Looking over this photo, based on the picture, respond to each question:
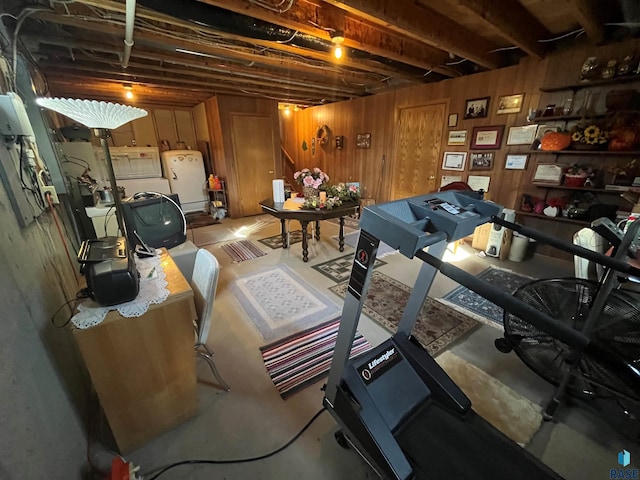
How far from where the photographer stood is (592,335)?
55.6 inches

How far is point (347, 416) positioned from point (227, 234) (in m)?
3.88

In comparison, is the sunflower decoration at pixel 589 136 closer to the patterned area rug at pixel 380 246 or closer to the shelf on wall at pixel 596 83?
the shelf on wall at pixel 596 83

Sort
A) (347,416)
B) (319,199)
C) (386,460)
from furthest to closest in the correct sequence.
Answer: (319,199) < (347,416) < (386,460)

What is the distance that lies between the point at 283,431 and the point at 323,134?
5.80 m

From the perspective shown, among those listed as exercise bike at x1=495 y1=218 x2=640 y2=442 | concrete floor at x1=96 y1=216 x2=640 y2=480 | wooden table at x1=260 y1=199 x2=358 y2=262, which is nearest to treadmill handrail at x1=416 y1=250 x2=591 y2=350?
exercise bike at x1=495 y1=218 x2=640 y2=442

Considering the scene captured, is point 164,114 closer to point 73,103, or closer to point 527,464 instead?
point 73,103

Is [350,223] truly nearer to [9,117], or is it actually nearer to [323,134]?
[323,134]

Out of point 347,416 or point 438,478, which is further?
point 347,416

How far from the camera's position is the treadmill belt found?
104cm

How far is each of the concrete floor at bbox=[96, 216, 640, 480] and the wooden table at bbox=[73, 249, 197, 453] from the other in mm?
140

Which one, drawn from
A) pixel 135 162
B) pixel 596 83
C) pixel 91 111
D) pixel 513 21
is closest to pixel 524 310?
pixel 91 111

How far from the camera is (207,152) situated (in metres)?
5.93

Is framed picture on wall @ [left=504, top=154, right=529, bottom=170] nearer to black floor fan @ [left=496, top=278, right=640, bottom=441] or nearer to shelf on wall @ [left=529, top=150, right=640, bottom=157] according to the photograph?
shelf on wall @ [left=529, top=150, right=640, bottom=157]

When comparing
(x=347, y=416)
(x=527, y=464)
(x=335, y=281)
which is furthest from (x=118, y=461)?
(x=335, y=281)
